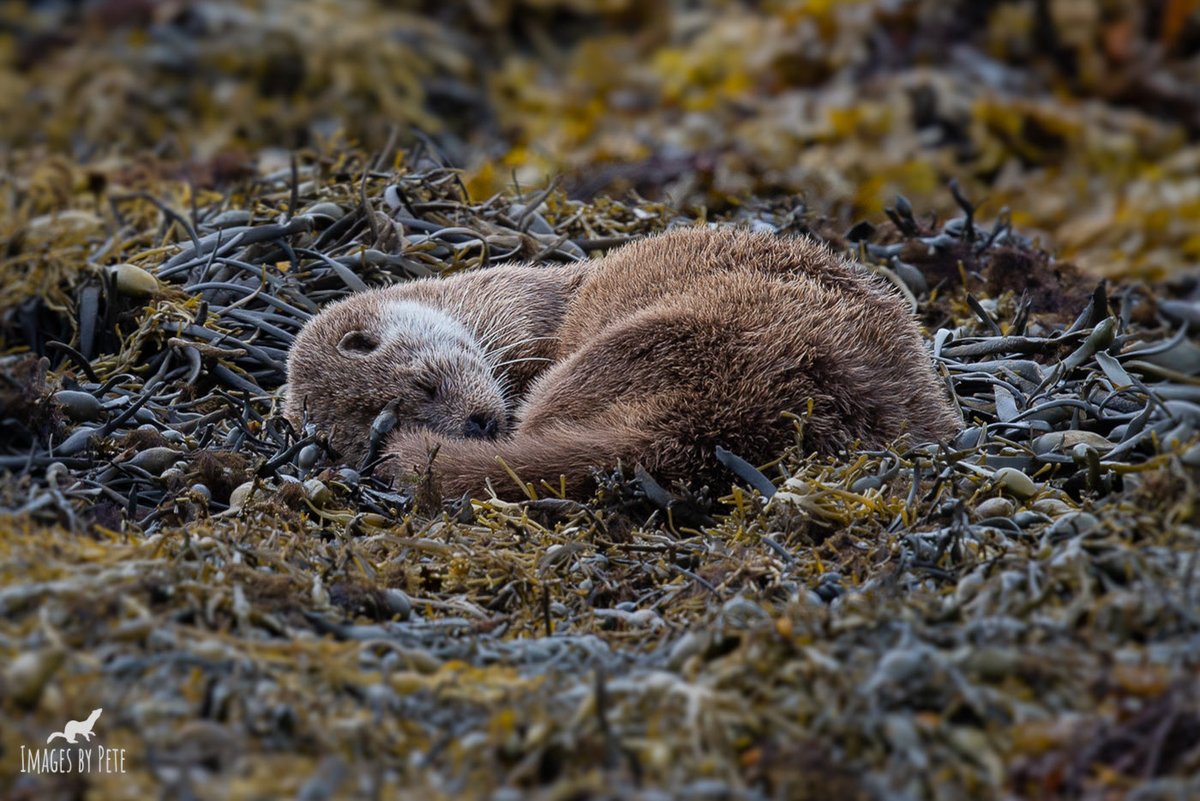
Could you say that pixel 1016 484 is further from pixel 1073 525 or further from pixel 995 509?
pixel 1073 525

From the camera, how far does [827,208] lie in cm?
732

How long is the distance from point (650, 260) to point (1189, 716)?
2.88 metres

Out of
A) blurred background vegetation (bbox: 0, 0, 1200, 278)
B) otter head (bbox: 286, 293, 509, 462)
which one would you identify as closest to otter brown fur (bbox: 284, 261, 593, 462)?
otter head (bbox: 286, 293, 509, 462)

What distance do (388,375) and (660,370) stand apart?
1.23m

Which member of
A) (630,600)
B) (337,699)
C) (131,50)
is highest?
(337,699)

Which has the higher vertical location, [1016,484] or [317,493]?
[1016,484]

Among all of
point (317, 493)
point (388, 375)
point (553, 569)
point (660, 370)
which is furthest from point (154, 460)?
point (660, 370)

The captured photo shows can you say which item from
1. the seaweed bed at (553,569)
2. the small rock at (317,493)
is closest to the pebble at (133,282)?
the seaweed bed at (553,569)

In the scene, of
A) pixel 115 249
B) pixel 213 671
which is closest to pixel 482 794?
pixel 213 671

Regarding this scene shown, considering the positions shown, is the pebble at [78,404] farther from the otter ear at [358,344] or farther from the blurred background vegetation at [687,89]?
the blurred background vegetation at [687,89]

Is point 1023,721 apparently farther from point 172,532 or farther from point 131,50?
point 131,50

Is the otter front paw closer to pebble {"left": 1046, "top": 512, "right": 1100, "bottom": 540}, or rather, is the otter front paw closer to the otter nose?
the otter nose

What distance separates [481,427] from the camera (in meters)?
5.21

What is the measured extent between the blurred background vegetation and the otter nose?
348 centimetres
